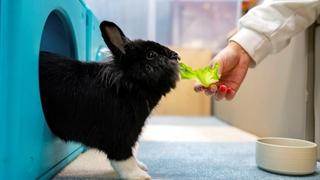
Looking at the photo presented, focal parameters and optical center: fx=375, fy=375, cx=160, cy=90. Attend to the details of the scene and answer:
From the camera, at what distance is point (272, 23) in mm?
998

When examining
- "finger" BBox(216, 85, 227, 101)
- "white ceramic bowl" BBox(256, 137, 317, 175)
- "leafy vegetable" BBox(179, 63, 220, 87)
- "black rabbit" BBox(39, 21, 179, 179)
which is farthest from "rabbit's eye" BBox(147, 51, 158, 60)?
"white ceramic bowl" BBox(256, 137, 317, 175)

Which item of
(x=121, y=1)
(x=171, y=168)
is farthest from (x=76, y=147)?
(x=121, y=1)

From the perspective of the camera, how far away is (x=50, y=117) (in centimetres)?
71

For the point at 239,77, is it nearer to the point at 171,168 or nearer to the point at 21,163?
the point at 171,168

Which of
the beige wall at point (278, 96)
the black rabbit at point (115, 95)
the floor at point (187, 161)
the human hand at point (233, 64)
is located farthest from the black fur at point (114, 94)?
the beige wall at point (278, 96)

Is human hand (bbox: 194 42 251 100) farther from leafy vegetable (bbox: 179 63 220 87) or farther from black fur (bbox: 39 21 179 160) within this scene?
black fur (bbox: 39 21 179 160)

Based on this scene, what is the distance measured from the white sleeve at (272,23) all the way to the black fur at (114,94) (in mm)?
357

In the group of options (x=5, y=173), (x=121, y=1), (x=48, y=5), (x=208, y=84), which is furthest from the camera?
(x=121, y=1)

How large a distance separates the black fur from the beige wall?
2.02 feet

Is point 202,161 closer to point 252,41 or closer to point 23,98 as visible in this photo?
point 252,41

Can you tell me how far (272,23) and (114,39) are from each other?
1.63ft

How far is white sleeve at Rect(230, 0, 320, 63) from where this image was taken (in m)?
0.99

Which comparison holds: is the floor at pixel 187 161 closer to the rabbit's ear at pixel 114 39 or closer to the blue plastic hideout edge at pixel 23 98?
the blue plastic hideout edge at pixel 23 98

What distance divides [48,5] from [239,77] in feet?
1.72
